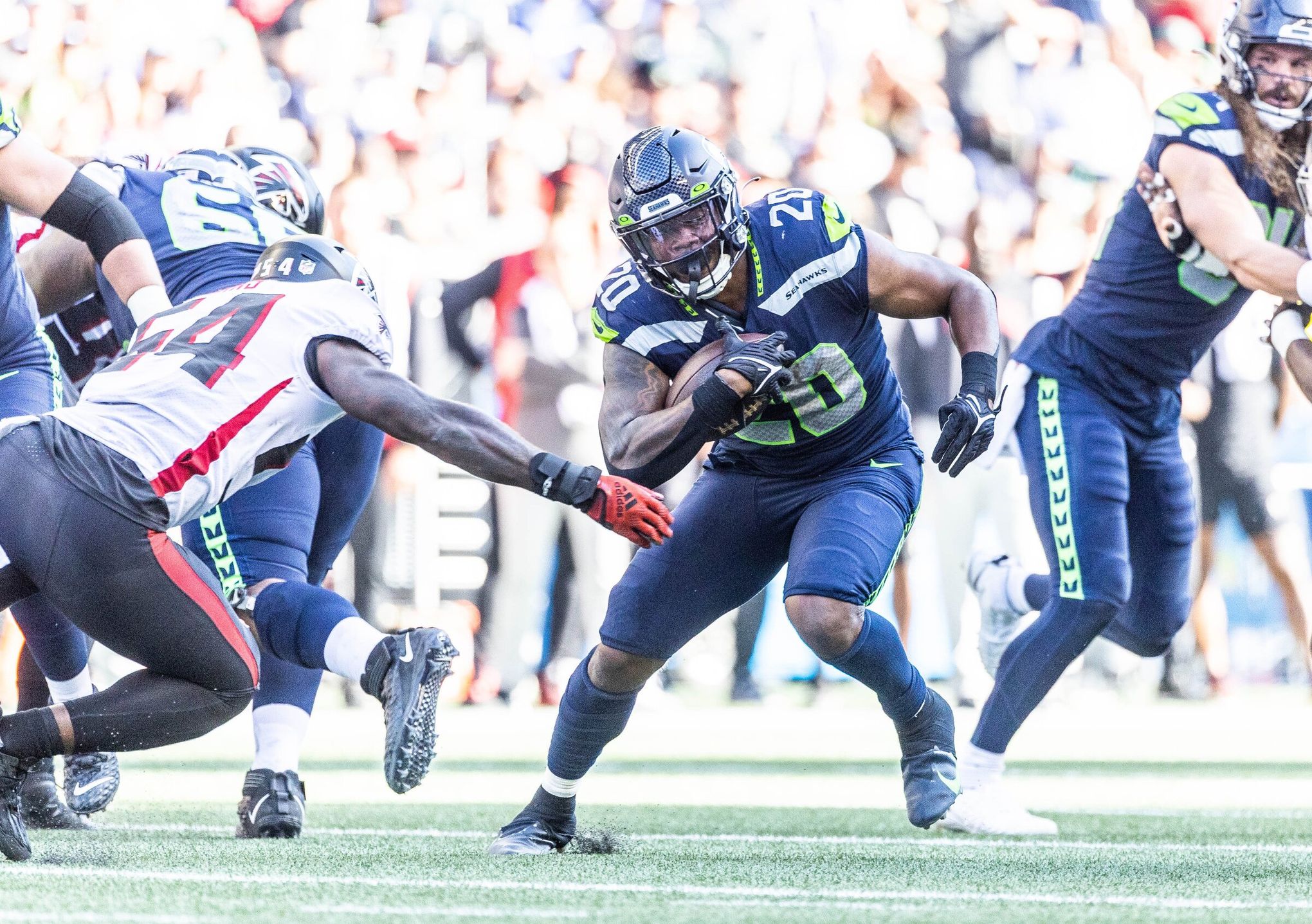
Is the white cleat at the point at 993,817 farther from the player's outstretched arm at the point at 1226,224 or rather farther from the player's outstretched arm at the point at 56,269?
the player's outstretched arm at the point at 56,269

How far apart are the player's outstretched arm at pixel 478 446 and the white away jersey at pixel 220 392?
0.27 feet

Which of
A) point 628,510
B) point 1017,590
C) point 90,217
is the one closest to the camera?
point 628,510

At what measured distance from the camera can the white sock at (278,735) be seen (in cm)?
452

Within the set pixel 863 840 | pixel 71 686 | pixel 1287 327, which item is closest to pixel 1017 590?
pixel 1287 327

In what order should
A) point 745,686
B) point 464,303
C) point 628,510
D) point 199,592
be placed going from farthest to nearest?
point 745,686 < point 464,303 < point 199,592 < point 628,510

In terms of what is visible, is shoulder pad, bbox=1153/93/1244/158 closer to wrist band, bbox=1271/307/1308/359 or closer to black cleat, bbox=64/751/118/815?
wrist band, bbox=1271/307/1308/359

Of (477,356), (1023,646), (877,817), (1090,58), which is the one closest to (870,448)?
(1023,646)

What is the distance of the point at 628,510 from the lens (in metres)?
3.48

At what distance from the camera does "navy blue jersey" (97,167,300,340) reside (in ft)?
16.0

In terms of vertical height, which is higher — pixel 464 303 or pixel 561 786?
pixel 561 786

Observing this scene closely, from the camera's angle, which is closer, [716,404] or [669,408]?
[716,404]

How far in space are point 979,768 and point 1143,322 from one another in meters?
1.28

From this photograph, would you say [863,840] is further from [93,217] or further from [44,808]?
[93,217]

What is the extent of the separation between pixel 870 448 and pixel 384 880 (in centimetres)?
159
